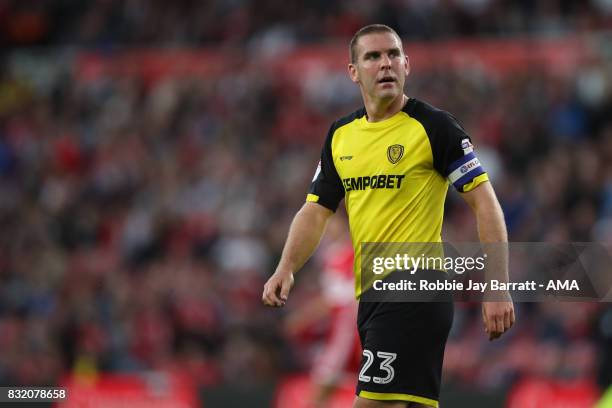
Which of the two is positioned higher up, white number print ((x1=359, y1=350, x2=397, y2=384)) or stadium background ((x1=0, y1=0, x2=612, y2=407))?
stadium background ((x1=0, y1=0, x2=612, y2=407))

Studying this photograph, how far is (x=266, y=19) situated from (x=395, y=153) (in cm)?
1174

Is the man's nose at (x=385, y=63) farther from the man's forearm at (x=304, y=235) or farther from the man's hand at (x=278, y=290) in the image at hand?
the man's hand at (x=278, y=290)

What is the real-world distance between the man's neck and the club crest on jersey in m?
0.22

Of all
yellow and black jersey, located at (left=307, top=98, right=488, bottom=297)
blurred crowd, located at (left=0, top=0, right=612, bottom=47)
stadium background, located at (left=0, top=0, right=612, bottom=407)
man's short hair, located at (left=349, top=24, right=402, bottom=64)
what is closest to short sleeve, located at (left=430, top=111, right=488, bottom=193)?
yellow and black jersey, located at (left=307, top=98, right=488, bottom=297)

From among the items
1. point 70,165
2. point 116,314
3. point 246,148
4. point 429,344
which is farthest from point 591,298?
point 70,165

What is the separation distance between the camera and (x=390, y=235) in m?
5.90

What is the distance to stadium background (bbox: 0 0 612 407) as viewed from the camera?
11.7m

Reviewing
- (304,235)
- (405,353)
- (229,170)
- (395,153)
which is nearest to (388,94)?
(395,153)

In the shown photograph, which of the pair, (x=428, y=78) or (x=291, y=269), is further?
(x=428, y=78)

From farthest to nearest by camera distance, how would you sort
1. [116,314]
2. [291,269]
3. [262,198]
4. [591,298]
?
1. [262,198]
2. [116,314]
3. [591,298]
4. [291,269]

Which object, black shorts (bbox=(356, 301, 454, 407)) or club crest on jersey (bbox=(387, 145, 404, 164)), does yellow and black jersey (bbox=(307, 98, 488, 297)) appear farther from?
black shorts (bbox=(356, 301, 454, 407))

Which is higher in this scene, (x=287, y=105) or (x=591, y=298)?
(x=287, y=105)

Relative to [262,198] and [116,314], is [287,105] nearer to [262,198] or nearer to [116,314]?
[262,198]

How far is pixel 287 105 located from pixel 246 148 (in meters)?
0.84
